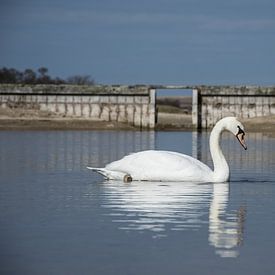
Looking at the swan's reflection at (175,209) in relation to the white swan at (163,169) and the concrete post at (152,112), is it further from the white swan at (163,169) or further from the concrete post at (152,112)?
the concrete post at (152,112)

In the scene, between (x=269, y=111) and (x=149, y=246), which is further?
(x=269, y=111)

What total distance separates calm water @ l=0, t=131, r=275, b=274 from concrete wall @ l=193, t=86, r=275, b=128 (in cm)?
2886

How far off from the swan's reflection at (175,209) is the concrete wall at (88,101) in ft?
104

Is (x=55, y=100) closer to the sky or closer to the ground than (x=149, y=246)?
closer to the sky

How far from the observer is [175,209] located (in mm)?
11695

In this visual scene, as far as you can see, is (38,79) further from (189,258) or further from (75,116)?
(189,258)

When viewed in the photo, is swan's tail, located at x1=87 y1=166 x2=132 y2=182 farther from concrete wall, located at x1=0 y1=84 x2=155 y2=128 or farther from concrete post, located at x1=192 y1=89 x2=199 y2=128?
concrete wall, located at x1=0 y1=84 x2=155 y2=128

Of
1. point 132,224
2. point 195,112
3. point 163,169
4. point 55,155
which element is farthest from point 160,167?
point 195,112

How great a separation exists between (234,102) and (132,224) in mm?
36960

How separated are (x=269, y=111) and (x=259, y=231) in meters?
37.2

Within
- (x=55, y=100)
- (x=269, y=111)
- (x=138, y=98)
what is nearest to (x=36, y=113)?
(x=55, y=100)

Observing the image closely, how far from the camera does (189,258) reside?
336 inches

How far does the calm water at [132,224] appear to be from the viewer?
326 inches

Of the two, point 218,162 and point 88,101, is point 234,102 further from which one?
point 218,162
